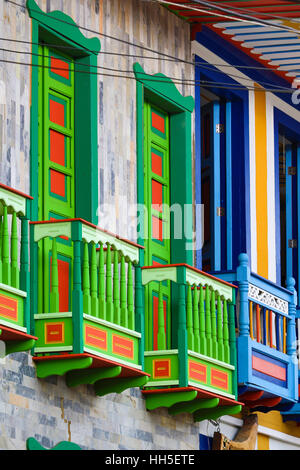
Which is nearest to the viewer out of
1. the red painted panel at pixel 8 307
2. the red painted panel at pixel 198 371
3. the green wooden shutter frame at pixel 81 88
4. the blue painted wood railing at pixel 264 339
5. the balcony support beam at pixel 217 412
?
the red painted panel at pixel 8 307

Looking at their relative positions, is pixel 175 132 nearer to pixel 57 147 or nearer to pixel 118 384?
pixel 57 147

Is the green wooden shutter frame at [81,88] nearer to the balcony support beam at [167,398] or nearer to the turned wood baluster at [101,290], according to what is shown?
the turned wood baluster at [101,290]

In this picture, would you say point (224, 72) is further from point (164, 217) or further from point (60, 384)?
point (60, 384)

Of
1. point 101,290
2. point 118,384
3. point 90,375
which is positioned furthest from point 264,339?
point 101,290

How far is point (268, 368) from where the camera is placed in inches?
651

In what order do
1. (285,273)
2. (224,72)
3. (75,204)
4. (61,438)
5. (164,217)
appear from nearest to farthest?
(61,438) < (75,204) < (164,217) < (224,72) < (285,273)

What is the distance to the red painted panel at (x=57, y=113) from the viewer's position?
47.5 ft

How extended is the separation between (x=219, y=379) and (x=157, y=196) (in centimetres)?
222

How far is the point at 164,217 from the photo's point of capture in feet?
53.6

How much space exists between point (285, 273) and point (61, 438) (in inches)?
328

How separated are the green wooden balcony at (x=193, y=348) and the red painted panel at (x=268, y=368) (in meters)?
0.61

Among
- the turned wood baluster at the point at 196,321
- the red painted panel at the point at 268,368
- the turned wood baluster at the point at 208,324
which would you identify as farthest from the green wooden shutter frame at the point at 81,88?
the red painted panel at the point at 268,368

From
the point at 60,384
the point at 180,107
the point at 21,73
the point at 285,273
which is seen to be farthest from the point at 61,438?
the point at 285,273

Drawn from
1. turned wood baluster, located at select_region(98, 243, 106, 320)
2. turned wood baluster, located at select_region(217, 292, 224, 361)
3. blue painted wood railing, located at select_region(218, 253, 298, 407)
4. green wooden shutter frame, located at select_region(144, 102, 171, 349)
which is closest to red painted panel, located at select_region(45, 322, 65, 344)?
turned wood baluster, located at select_region(98, 243, 106, 320)
